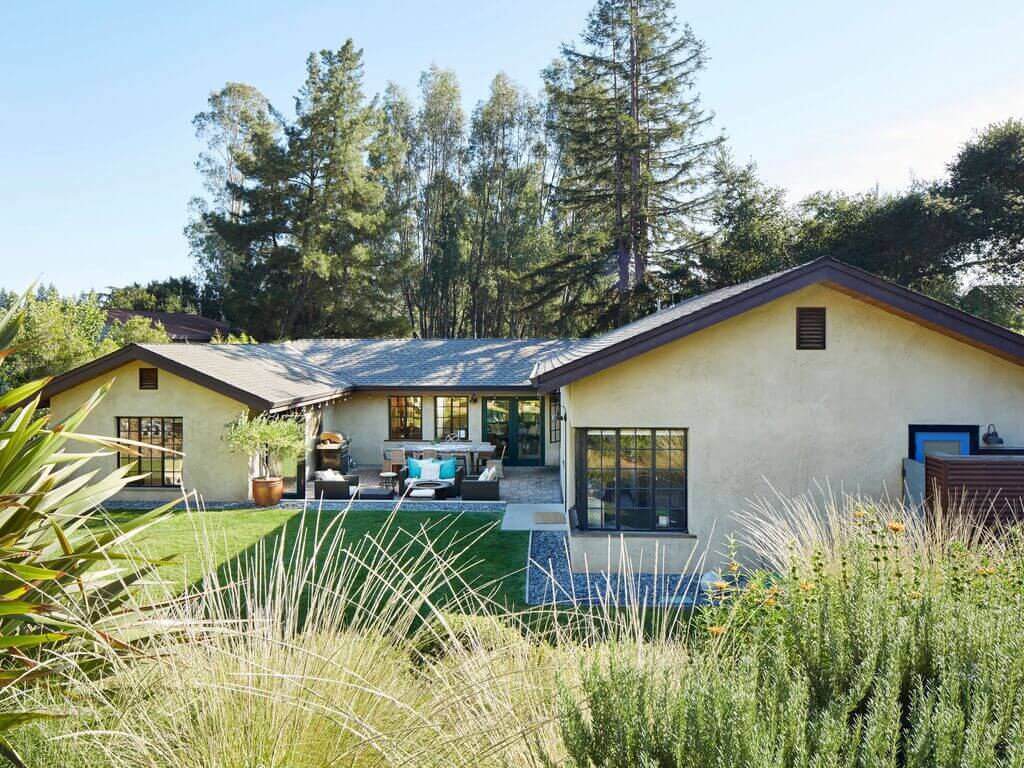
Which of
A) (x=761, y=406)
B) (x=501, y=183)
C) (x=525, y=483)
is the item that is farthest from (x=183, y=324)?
(x=761, y=406)

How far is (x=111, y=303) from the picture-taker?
4556 cm

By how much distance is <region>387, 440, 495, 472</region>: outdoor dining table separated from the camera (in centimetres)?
1834

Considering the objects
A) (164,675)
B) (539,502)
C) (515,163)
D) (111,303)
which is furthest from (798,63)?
(111,303)

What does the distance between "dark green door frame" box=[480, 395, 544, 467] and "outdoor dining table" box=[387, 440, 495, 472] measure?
156 cm

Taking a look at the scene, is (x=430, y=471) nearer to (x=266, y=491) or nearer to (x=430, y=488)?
(x=430, y=488)

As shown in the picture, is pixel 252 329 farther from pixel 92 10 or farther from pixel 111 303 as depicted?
pixel 92 10

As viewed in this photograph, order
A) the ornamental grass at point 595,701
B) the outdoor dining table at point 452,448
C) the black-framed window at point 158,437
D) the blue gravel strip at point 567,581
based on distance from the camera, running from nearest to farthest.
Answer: the ornamental grass at point 595,701, the blue gravel strip at point 567,581, the black-framed window at point 158,437, the outdoor dining table at point 452,448

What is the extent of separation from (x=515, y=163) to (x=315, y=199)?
38.1ft

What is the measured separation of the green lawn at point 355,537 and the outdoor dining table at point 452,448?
458cm

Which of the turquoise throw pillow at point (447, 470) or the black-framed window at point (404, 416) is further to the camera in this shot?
the black-framed window at point (404, 416)

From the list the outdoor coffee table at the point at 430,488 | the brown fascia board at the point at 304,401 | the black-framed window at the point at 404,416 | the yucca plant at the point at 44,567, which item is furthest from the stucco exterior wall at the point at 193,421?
the yucca plant at the point at 44,567

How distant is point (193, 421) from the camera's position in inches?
599

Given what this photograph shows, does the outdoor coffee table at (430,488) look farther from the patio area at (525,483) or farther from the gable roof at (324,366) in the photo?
the gable roof at (324,366)

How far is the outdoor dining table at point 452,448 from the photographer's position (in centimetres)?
1834
